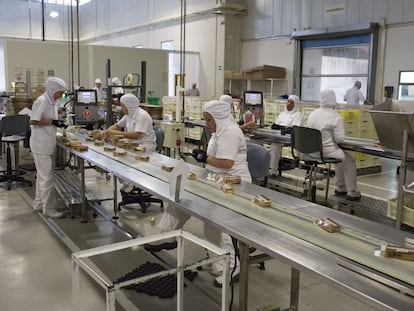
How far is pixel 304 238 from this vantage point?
183cm

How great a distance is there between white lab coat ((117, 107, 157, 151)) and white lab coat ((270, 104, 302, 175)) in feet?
6.54

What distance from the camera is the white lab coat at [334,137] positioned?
184 inches

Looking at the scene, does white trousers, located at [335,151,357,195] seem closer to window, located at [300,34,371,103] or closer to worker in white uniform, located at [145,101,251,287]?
worker in white uniform, located at [145,101,251,287]

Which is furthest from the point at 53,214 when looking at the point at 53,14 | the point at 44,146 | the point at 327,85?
the point at 53,14

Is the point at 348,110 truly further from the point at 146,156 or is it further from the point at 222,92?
the point at 222,92

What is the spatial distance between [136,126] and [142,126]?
0.06 metres

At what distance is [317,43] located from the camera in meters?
9.52

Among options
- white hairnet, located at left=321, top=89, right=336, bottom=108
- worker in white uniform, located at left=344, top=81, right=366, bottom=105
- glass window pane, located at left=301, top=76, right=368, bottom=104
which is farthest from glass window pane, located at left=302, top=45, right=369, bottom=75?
white hairnet, located at left=321, top=89, right=336, bottom=108

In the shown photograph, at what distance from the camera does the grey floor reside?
9.08ft

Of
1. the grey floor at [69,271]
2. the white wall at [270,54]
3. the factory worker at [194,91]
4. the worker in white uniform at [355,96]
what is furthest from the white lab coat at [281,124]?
the factory worker at [194,91]

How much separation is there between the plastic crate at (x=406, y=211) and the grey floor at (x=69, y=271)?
4.12 feet

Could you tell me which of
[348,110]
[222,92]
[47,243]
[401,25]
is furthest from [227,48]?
[47,243]

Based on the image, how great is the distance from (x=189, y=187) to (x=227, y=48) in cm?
950

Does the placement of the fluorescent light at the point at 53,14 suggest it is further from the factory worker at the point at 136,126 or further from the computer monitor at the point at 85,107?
the factory worker at the point at 136,126
